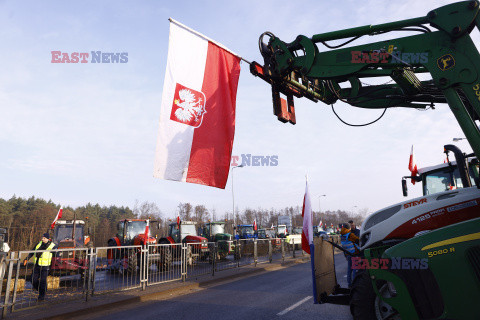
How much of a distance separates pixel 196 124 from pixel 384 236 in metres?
3.75

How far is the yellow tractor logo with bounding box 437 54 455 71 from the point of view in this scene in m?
3.75

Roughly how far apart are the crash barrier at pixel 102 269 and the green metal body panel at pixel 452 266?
7.52 m

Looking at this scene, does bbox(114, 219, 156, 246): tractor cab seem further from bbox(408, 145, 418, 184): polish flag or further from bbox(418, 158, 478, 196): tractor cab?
bbox(418, 158, 478, 196): tractor cab

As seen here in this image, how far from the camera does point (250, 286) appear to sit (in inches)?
389

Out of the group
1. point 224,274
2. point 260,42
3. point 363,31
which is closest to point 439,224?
point 363,31

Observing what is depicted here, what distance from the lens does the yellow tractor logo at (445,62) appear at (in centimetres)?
375

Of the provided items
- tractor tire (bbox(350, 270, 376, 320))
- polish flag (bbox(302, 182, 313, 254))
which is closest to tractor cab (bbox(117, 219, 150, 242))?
polish flag (bbox(302, 182, 313, 254))

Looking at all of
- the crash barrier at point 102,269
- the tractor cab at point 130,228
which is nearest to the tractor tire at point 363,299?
the crash barrier at point 102,269

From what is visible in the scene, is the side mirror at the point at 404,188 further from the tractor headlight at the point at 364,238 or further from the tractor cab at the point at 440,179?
the tractor headlight at the point at 364,238

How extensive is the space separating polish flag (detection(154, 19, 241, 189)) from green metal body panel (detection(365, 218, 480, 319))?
12.4 feet

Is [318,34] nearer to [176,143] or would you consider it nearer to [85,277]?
[176,143]

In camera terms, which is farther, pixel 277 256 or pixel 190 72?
pixel 277 256
